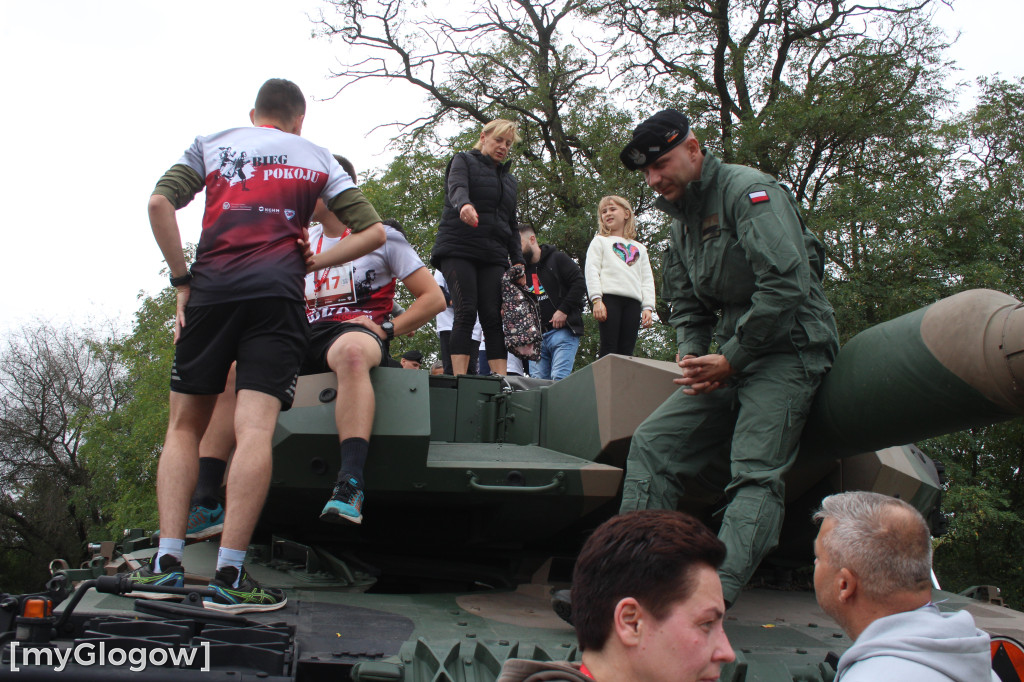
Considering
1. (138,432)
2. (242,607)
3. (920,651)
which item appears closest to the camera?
(920,651)

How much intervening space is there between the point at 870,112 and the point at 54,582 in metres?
17.2

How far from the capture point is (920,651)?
197 centimetres

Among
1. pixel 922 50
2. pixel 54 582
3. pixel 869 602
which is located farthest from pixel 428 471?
pixel 922 50

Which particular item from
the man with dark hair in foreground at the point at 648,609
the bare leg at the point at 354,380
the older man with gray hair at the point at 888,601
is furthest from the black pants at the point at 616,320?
the man with dark hair in foreground at the point at 648,609

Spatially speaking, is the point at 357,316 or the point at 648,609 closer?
the point at 648,609

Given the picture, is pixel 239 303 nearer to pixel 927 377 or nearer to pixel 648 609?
pixel 648 609

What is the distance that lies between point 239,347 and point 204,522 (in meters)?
0.77

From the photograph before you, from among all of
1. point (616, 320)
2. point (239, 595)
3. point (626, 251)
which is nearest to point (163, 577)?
point (239, 595)

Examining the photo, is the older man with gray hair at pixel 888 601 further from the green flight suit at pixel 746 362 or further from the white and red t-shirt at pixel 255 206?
the white and red t-shirt at pixel 255 206

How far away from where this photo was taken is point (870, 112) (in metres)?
17.2

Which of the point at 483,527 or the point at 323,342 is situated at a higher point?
the point at 323,342

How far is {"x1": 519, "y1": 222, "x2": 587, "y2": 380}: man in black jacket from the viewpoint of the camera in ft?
24.9

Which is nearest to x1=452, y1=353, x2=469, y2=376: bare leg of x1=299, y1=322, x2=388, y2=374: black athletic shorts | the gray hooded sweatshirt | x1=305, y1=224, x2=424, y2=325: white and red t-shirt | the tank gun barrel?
x1=305, y1=224, x2=424, y2=325: white and red t-shirt

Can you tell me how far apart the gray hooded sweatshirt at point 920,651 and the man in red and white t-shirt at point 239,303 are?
1.79 meters
